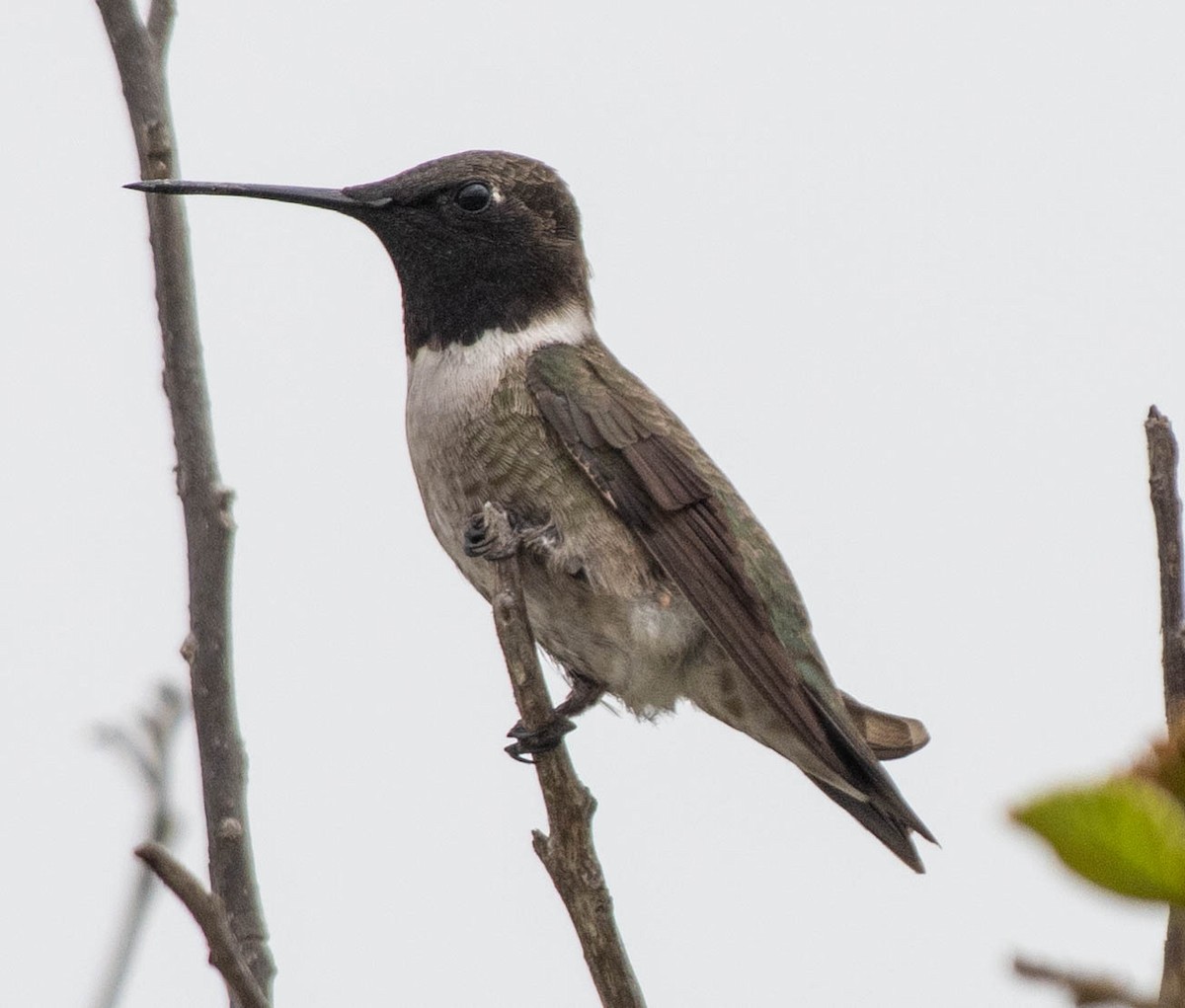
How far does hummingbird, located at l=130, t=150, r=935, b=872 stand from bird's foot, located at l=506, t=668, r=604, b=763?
10 millimetres

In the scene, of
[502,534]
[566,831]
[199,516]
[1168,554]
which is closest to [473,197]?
[502,534]

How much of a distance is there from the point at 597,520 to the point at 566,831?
188cm

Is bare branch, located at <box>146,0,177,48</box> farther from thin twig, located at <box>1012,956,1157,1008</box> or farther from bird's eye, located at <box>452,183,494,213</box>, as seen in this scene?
thin twig, located at <box>1012,956,1157,1008</box>

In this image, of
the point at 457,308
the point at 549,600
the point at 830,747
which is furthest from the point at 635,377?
the point at 830,747

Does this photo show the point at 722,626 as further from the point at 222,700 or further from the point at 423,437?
the point at 222,700

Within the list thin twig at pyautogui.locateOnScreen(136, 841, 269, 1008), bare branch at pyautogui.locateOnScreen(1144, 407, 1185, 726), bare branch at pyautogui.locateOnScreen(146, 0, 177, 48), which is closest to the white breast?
bare branch at pyautogui.locateOnScreen(146, 0, 177, 48)

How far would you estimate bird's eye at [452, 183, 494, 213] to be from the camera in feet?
21.1

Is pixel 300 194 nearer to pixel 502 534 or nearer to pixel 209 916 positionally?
pixel 502 534

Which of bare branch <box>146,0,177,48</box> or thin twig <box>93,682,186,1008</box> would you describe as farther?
bare branch <box>146,0,177,48</box>

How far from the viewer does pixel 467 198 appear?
6453 millimetres

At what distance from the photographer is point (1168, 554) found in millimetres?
1853

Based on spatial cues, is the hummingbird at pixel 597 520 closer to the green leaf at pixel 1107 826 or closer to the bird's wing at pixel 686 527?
the bird's wing at pixel 686 527

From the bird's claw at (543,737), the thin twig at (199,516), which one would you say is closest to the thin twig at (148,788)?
the thin twig at (199,516)

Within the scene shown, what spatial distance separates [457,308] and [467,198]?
0.52 metres
